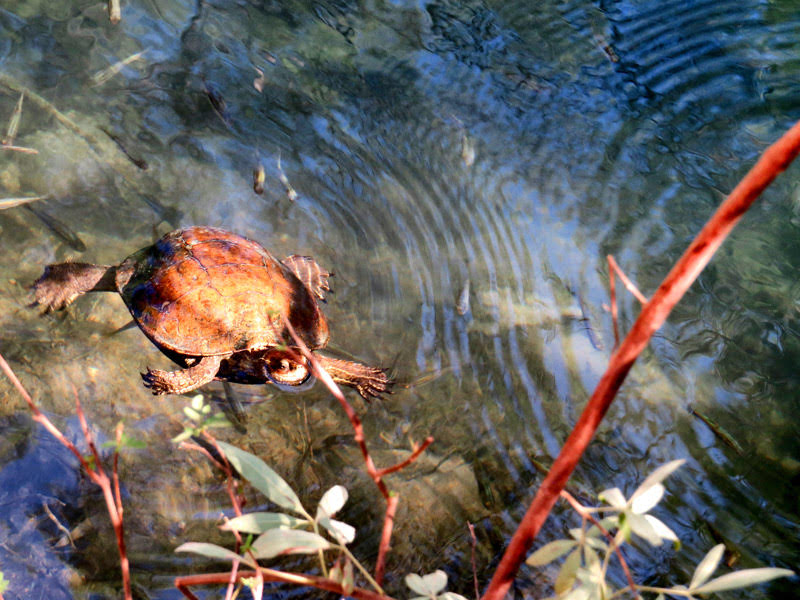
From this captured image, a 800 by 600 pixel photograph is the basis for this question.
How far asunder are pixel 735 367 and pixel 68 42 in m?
5.84

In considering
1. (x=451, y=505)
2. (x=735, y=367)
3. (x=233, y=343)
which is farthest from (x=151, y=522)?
(x=735, y=367)

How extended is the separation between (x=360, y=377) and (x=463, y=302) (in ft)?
3.17

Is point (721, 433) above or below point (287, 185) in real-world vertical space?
above

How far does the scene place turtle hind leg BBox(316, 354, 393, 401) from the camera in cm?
362

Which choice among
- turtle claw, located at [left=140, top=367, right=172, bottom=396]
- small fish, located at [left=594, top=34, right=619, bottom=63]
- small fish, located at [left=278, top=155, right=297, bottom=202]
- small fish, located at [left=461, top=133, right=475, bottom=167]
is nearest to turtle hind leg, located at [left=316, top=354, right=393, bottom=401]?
turtle claw, located at [left=140, top=367, right=172, bottom=396]

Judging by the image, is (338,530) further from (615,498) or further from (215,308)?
(215,308)

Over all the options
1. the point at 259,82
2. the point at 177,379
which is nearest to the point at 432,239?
the point at 177,379

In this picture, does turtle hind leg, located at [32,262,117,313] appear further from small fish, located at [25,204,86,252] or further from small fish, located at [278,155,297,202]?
small fish, located at [278,155,297,202]

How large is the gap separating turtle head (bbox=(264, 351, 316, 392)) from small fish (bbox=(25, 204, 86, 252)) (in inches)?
63.9

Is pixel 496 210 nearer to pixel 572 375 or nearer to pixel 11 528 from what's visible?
pixel 572 375

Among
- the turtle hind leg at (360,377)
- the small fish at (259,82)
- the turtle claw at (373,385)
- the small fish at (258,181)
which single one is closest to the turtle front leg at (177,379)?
the turtle hind leg at (360,377)

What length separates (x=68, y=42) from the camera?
5.35m

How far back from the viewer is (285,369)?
140 inches

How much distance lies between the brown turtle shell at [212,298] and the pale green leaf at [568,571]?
8.07ft
